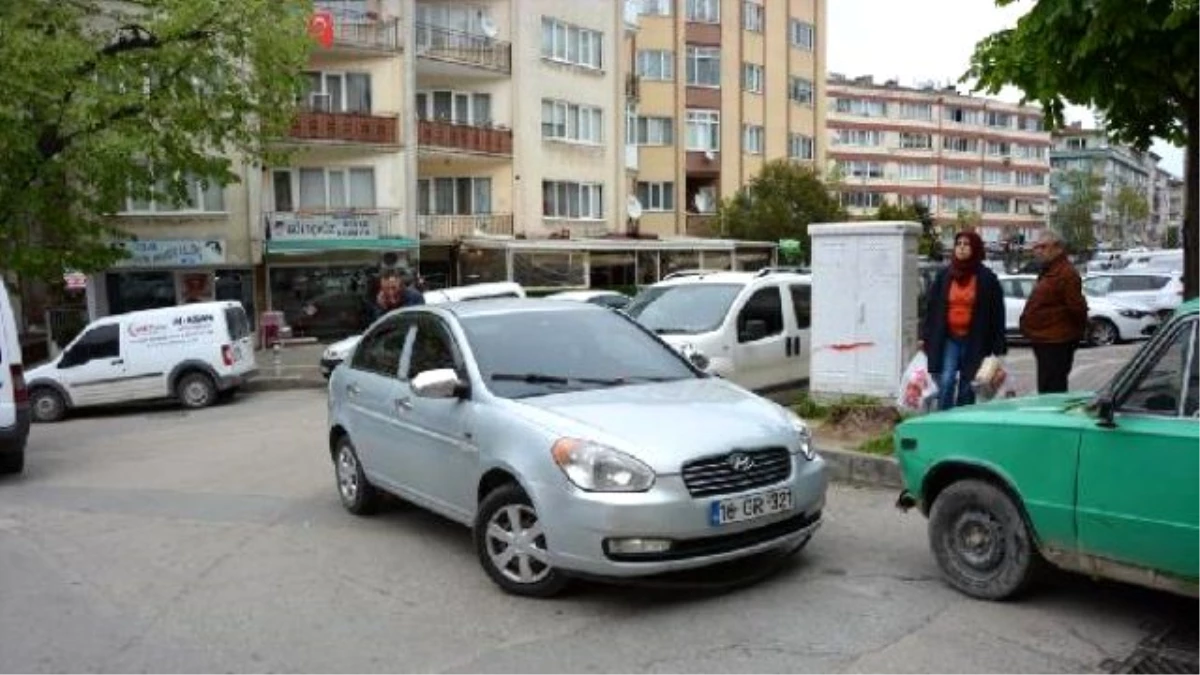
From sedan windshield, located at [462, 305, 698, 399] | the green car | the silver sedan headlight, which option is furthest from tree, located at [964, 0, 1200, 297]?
the silver sedan headlight

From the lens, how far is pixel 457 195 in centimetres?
3800

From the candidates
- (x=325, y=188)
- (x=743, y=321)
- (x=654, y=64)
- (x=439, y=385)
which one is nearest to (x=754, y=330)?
(x=743, y=321)

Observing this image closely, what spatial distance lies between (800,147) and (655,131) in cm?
1076

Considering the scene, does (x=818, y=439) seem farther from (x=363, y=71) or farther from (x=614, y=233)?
(x=614, y=233)

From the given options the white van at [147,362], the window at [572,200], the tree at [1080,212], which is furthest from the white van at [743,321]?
the tree at [1080,212]

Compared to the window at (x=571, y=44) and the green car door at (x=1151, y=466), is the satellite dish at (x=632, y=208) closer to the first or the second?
the window at (x=571, y=44)

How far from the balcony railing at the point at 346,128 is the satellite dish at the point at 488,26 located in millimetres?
6035

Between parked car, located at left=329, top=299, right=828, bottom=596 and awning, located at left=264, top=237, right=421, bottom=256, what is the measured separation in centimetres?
2423

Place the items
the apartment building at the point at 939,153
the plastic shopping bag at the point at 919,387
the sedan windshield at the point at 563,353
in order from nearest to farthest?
the sedan windshield at the point at 563,353 < the plastic shopping bag at the point at 919,387 < the apartment building at the point at 939,153

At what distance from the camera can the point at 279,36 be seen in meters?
22.4

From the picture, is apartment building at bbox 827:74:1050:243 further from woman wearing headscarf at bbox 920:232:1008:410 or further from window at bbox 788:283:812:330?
woman wearing headscarf at bbox 920:232:1008:410

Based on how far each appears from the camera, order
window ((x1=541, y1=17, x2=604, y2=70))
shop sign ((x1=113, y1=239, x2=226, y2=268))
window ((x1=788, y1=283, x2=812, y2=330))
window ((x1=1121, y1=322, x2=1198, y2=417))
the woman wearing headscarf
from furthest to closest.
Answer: window ((x1=541, y1=17, x2=604, y2=70)) < shop sign ((x1=113, y1=239, x2=226, y2=268)) < window ((x1=788, y1=283, x2=812, y2=330)) < the woman wearing headscarf < window ((x1=1121, y1=322, x2=1198, y2=417))

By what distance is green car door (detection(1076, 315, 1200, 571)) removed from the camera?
4730 millimetres

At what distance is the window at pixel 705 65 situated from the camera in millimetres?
50375
